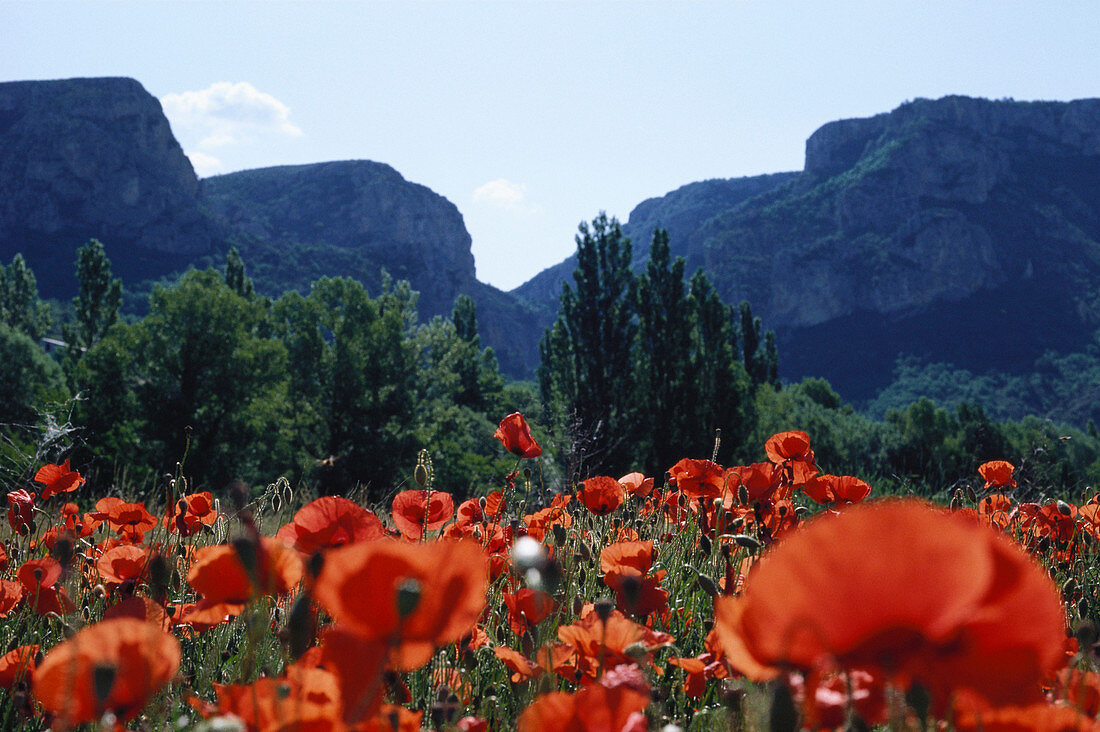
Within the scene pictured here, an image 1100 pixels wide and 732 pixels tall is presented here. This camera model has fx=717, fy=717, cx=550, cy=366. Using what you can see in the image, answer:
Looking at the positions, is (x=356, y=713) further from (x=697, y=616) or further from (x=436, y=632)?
(x=697, y=616)

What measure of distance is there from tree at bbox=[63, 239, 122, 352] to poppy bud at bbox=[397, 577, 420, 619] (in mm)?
35115

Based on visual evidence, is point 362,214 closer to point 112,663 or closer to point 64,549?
point 64,549

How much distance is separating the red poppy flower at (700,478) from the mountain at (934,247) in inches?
3400

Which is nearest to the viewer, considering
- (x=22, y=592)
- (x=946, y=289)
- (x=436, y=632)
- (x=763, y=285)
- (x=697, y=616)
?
(x=436, y=632)

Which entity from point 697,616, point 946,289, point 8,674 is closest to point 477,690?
point 697,616

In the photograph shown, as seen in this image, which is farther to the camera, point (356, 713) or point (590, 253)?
point (590, 253)

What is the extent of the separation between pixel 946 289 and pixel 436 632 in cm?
10188

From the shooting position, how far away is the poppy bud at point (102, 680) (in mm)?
554

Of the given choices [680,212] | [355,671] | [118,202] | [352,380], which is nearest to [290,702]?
[355,671]

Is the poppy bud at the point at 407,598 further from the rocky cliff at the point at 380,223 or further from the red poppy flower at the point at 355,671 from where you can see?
the rocky cliff at the point at 380,223

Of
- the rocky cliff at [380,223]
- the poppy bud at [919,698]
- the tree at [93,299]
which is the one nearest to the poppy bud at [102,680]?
the poppy bud at [919,698]

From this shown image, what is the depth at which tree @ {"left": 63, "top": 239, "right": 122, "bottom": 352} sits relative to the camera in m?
30.9

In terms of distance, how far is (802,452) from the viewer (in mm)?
1812

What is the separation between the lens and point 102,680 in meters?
0.56
